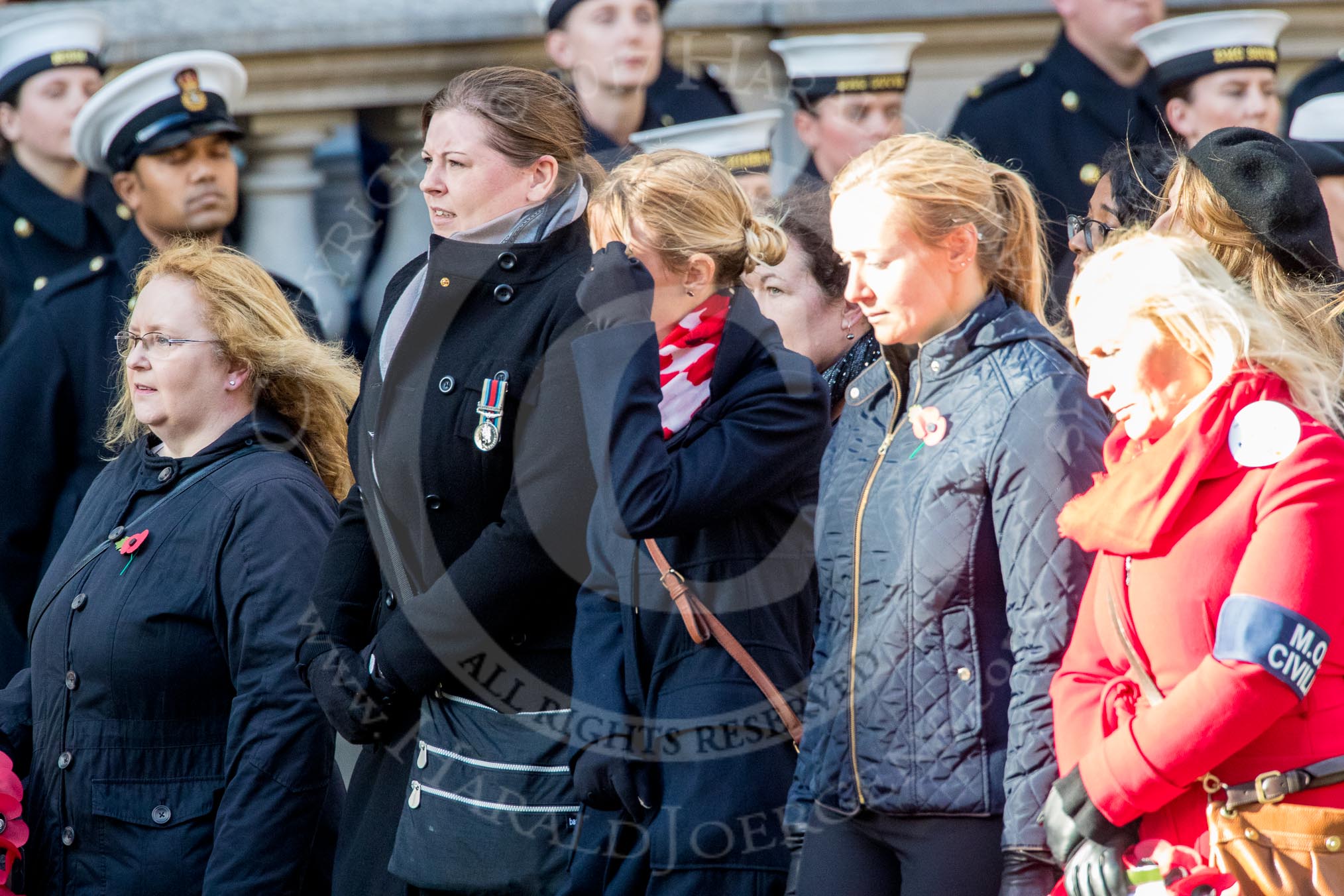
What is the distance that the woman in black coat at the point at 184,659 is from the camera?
319 centimetres

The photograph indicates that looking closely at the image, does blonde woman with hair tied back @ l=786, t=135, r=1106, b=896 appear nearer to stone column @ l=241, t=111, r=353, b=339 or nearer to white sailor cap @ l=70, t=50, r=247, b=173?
white sailor cap @ l=70, t=50, r=247, b=173

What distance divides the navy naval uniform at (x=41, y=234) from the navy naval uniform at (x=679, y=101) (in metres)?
1.69

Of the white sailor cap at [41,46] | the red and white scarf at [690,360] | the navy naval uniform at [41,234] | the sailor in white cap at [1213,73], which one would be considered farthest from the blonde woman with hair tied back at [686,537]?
the white sailor cap at [41,46]

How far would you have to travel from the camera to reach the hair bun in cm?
298

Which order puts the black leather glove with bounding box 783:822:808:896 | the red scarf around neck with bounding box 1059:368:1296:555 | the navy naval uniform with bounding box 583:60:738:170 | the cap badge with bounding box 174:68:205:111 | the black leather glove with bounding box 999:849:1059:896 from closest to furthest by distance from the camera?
the red scarf around neck with bounding box 1059:368:1296:555
the black leather glove with bounding box 999:849:1059:896
the black leather glove with bounding box 783:822:808:896
the cap badge with bounding box 174:68:205:111
the navy naval uniform with bounding box 583:60:738:170

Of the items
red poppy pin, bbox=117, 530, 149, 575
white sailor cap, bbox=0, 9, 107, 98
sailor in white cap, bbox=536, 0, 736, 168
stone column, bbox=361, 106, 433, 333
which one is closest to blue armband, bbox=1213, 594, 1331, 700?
red poppy pin, bbox=117, 530, 149, 575

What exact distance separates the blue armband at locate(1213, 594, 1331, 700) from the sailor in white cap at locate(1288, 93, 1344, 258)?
1.70 meters

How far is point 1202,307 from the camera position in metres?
2.22

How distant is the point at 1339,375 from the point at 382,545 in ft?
5.48

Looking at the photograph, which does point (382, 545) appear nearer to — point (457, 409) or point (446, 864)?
point (457, 409)

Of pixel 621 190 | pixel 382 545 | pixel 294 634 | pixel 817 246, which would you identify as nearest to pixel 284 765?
pixel 294 634

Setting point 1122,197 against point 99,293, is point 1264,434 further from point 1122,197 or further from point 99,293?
point 99,293

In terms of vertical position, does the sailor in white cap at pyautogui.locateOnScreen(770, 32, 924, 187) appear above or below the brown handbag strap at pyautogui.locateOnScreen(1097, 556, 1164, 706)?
below

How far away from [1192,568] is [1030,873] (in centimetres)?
47
